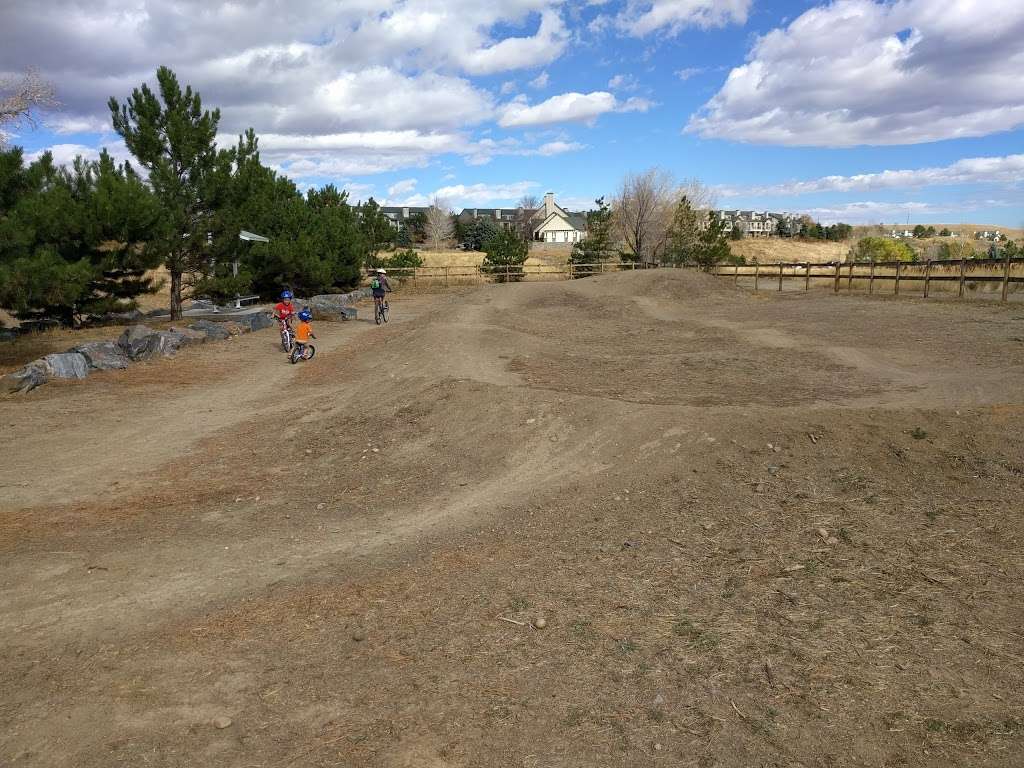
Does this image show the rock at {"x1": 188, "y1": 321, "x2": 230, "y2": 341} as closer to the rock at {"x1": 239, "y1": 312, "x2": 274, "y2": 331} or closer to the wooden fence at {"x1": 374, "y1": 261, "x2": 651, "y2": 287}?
the rock at {"x1": 239, "y1": 312, "x2": 274, "y2": 331}

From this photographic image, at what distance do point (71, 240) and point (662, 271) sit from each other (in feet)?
84.2

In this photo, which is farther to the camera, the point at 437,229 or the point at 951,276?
the point at 437,229

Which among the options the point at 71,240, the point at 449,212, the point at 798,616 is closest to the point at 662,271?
the point at 71,240

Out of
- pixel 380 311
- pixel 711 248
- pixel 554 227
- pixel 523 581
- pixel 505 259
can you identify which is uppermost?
pixel 554 227

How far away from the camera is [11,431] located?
35.0 feet

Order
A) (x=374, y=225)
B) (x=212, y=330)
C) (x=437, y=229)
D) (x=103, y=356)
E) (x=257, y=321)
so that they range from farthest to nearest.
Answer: (x=437, y=229), (x=374, y=225), (x=257, y=321), (x=212, y=330), (x=103, y=356)

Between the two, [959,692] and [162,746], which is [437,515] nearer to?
[162,746]

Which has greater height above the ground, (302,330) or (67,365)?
(302,330)

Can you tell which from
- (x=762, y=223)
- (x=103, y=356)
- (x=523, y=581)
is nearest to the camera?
(x=523, y=581)

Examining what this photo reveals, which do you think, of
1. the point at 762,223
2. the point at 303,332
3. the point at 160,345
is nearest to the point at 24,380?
the point at 160,345

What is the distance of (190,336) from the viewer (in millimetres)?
19422

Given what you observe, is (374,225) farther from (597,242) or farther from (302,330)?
(302,330)

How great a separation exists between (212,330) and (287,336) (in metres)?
4.02

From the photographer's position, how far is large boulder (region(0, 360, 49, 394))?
13.1 metres
